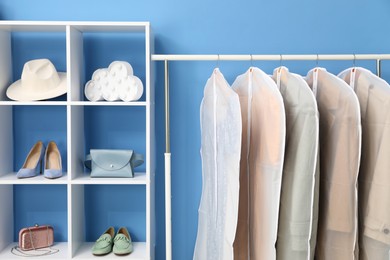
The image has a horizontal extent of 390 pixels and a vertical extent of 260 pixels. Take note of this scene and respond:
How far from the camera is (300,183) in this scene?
180 centimetres

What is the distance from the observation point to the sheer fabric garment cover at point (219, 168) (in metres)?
1.87

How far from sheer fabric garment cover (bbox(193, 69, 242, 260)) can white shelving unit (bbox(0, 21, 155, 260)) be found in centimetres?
30

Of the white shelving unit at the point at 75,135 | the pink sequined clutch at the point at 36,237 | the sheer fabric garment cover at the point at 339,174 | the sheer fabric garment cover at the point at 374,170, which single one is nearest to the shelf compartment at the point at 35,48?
the white shelving unit at the point at 75,135

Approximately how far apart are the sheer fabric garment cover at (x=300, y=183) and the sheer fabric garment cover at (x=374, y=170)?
213 millimetres

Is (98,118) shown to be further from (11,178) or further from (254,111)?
(254,111)

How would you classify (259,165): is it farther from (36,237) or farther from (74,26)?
(36,237)

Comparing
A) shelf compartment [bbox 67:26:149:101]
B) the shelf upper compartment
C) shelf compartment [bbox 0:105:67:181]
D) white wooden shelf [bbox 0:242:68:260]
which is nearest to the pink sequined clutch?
white wooden shelf [bbox 0:242:68:260]

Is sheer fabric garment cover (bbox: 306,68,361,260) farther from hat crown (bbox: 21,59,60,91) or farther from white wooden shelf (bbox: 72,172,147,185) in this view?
hat crown (bbox: 21,59,60,91)

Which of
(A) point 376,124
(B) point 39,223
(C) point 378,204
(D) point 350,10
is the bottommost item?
(B) point 39,223

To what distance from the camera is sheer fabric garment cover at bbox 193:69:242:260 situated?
1874 mm

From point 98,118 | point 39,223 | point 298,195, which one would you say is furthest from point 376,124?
point 39,223

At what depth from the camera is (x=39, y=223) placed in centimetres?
264

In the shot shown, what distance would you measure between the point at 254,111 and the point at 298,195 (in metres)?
0.42

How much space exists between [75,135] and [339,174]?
51.2 inches
